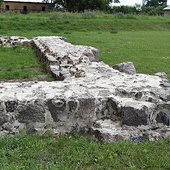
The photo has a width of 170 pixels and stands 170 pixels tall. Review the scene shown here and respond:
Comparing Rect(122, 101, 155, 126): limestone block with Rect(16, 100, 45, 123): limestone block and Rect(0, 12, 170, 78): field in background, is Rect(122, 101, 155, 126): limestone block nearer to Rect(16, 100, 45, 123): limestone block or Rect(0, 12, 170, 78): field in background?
Rect(16, 100, 45, 123): limestone block

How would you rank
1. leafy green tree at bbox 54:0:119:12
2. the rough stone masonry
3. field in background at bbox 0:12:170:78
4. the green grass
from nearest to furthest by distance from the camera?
the green grass → the rough stone masonry → field in background at bbox 0:12:170:78 → leafy green tree at bbox 54:0:119:12

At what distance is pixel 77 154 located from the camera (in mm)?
3457

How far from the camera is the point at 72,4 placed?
130 feet

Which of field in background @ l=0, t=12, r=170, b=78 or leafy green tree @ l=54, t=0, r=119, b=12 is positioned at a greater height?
leafy green tree @ l=54, t=0, r=119, b=12

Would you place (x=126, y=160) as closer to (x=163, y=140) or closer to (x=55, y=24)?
(x=163, y=140)

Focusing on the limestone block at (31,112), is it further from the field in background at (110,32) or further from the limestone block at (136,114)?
the field in background at (110,32)

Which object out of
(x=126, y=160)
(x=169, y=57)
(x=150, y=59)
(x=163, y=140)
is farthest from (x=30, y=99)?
(x=169, y=57)

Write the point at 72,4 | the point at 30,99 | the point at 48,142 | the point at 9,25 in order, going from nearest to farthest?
the point at 48,142
the point at 30,99
the point at 9,25
the point at 72,4

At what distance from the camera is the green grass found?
3260mm

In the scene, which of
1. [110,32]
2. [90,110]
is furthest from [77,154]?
[110,32]

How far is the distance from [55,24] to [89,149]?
17243 millimetres

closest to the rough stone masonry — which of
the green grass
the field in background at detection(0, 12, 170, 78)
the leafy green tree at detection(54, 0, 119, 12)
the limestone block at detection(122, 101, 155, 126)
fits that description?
the limestone block at detection(122, 101, 155, 126)

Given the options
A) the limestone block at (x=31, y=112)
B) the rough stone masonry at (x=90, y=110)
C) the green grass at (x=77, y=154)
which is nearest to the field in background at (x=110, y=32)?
the rough stone masonry at (x=90, y=110)

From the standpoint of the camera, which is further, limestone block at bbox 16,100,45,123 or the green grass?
limestone block at bbox 16,100,45,123
